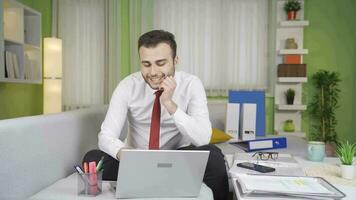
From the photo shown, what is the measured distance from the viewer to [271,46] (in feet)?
13.8

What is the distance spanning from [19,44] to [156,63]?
2.21 meters

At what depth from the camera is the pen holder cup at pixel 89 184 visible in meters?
1.27

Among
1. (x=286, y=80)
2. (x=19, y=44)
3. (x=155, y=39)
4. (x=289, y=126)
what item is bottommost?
(x=289, y=126)

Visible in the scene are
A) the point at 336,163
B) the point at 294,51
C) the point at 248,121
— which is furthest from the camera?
the point at 294,51

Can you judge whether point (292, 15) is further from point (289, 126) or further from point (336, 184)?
point (336, 184)

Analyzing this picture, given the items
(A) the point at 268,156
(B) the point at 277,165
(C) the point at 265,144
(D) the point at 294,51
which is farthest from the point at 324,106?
(B) the point at 277,165

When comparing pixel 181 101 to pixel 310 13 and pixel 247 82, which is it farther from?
pixel 310 13

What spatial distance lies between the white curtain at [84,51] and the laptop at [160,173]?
3.29 m

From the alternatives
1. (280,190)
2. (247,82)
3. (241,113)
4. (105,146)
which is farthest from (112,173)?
(247,82)

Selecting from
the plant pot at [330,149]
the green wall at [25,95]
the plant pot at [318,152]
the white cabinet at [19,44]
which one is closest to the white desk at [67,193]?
the plant pot at [318,152]

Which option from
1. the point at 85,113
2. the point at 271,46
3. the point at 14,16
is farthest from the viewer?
the point at 271,46

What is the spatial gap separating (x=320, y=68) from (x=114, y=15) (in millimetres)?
2619

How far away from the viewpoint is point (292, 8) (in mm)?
4113

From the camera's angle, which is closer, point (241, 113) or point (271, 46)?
point (241, 113)
